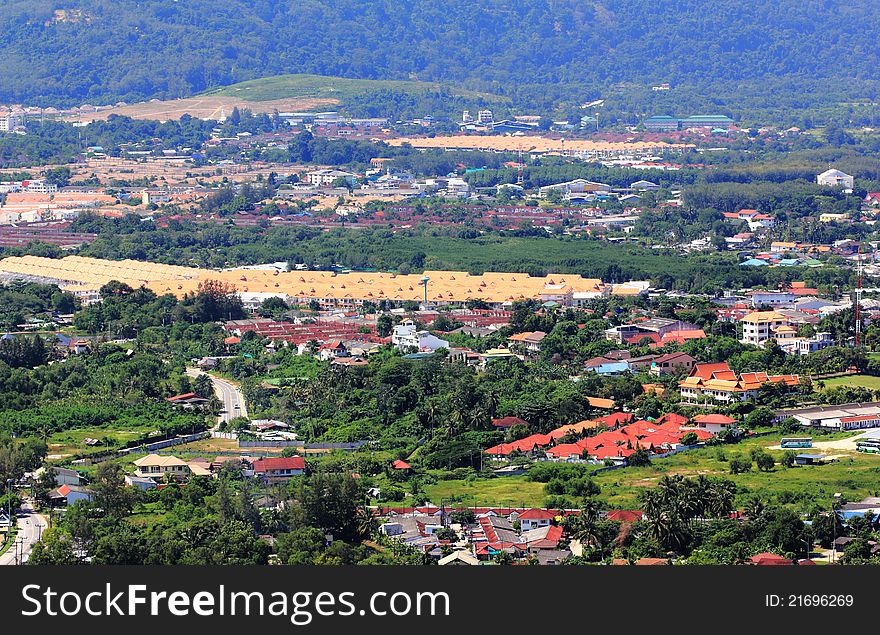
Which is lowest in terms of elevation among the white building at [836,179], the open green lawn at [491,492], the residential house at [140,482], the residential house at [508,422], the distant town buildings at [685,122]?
the residential house at [140,482]

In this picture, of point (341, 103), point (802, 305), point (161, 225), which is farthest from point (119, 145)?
point (802, 305)

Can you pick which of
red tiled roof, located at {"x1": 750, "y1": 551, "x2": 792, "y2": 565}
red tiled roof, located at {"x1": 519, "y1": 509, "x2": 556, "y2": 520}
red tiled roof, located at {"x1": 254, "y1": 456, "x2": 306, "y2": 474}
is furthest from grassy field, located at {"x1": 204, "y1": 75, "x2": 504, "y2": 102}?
red tiled roof, located at {"x1": 750, "y1": 551, "x2": 792, "y2": 565}

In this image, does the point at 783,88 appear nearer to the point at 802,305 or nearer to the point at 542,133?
the point at 542,133

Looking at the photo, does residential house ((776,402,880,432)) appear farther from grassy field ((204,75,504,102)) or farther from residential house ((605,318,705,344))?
grassy field ((204,75,504,102))

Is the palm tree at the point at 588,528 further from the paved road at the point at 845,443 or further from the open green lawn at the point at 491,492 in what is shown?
the paved road at the point at 845,443

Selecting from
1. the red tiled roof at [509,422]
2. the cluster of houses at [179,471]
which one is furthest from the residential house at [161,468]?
the red tiled roof at [509,422]

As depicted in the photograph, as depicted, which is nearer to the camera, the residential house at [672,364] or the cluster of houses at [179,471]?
the cluster of houses at [179,471]
